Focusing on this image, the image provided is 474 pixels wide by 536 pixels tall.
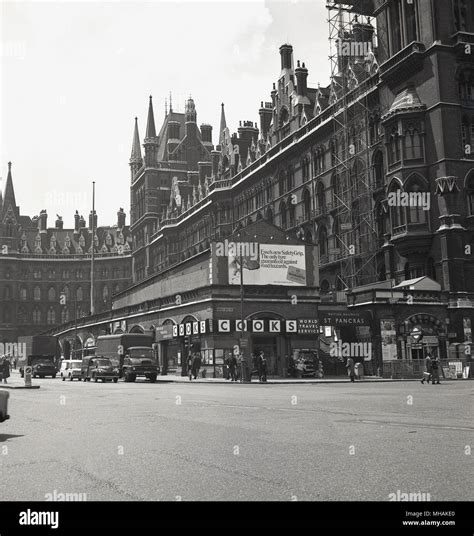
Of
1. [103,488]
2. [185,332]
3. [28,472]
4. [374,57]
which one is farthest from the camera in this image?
[374,57]

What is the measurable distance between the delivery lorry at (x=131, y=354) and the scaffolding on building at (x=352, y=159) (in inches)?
700

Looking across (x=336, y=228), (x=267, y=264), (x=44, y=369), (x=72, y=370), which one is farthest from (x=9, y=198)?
(x=267, y=264)

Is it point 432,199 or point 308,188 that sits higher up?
point 308,188

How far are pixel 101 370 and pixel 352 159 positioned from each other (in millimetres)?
26743

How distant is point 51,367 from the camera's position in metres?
63.0

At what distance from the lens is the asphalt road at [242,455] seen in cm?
748

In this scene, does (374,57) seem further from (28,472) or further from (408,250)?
(28,472)

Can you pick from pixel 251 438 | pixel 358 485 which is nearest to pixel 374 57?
pixel 251 438

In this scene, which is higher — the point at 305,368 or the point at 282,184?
the point at 282,184

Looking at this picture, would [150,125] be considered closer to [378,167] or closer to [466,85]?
[378,167]

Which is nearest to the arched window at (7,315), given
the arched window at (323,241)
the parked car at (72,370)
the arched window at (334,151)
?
the parked car at (72,370)

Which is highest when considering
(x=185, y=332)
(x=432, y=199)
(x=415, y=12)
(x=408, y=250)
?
(x=415, y=12)

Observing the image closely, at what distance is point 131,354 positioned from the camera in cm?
4453

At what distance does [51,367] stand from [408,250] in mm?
33965
